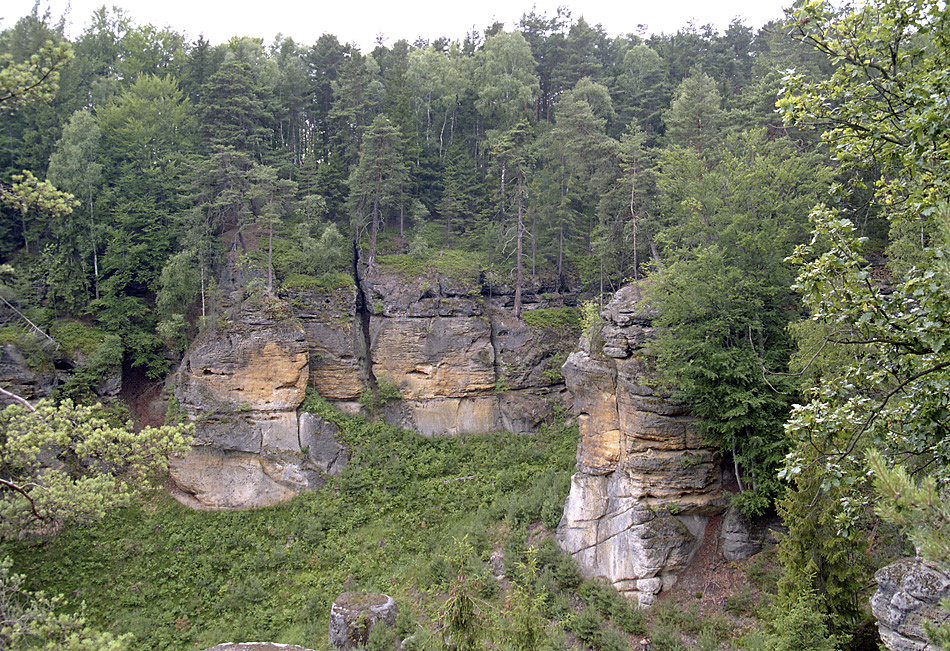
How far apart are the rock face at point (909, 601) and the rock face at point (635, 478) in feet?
23.4

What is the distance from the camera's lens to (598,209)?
2512 centimetres

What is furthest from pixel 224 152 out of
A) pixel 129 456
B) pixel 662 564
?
pixel 662 564

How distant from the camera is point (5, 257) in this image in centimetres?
2642

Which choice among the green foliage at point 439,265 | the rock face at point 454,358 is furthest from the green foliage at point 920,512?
the green foliage at point 439,265

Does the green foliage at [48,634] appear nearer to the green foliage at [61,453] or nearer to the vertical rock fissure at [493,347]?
the green foliage at [61,453]

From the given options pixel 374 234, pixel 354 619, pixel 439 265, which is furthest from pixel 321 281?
pixel 354 619

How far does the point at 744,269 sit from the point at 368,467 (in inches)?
626

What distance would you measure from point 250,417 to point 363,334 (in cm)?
634

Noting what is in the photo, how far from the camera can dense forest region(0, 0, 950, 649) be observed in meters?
5.21

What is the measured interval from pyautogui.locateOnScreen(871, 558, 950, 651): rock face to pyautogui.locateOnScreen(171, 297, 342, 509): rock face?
18.9 metres

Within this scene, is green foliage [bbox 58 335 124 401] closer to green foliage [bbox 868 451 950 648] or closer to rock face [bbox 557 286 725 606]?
rock face [bbox 557 286 725 606]

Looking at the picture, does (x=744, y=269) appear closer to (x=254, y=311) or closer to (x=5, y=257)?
(x=254, y=311)

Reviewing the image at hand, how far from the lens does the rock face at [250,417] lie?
72.8 feet

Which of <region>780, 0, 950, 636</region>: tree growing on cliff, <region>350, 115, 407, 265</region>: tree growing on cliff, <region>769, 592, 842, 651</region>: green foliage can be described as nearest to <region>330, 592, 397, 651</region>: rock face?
<region>769, 592, 842, 651</region>: green foliage
